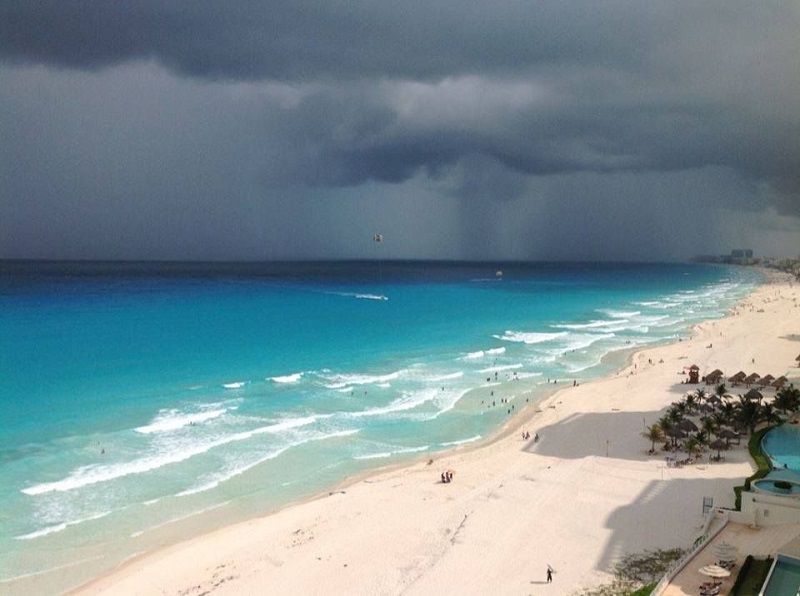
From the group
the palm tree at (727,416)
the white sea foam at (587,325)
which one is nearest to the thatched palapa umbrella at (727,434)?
the palm tree at (727,416)

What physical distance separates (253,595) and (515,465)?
17870 millimetres

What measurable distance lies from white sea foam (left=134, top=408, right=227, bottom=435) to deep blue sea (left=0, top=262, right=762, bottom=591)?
202 mm

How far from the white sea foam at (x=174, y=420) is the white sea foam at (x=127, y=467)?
163 inches

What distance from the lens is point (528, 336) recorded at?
279ft

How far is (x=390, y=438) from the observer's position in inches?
1612

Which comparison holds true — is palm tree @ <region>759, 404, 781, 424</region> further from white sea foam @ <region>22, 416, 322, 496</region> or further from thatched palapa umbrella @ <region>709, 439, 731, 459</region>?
white sea foam @ <region>22, 416, 322, 496</region>

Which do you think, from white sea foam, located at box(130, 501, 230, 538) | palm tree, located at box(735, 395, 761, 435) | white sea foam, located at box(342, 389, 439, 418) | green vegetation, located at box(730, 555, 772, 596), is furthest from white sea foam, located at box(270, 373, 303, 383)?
green vegetation, located at box(730, 555, 772, 596)

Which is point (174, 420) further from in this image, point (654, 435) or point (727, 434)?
→ point (727, 434)

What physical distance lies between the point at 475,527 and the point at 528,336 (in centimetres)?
6030

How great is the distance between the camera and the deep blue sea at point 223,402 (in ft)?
94.7

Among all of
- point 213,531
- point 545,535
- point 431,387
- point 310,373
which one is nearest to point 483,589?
point 545,535

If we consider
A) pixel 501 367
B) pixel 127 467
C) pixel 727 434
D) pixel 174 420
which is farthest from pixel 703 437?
pixel 174 420

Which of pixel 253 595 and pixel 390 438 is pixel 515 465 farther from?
pixel 253 595

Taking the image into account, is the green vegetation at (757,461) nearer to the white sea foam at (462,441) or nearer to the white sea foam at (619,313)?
the white sea foam at (462,441)
